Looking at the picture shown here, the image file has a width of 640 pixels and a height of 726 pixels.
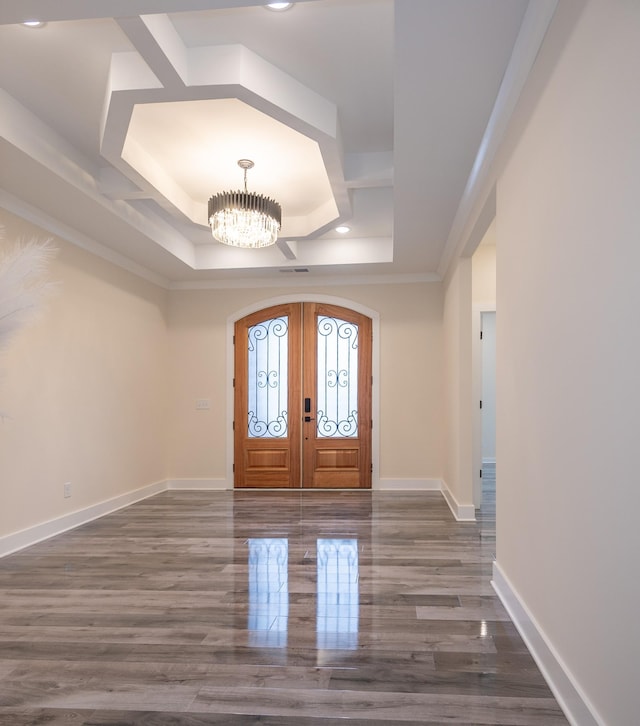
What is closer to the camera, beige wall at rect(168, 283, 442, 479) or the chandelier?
the chandelier

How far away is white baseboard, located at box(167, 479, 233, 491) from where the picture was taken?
7.22m

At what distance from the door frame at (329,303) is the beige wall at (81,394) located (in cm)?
87

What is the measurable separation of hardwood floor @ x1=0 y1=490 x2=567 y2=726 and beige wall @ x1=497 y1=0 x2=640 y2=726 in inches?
17.8

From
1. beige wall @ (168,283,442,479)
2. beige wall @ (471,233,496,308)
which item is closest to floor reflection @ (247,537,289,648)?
beige wall @ (168,283,442,479)

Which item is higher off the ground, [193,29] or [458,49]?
[193,29]

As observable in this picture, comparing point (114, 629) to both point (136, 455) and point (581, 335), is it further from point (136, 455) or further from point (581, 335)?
point (136, 455)

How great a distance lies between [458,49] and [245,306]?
511cm

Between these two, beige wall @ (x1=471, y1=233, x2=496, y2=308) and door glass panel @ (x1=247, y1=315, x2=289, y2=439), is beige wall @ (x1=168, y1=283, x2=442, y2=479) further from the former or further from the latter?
beige wall @ (x1=471, y1=233, x2=496, y2=308)

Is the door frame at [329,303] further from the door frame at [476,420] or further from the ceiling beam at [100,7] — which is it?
the ceiling beam at [100,7]

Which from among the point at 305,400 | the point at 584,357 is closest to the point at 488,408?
the point at 305,400

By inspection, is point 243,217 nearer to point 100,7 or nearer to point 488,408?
point 100,7

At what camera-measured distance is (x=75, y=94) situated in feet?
11.2

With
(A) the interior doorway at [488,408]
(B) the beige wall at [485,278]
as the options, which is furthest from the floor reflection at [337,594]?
(A) the interior doorway at [488,408]

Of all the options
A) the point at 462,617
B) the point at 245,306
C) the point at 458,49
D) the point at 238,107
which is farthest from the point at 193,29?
the point at 245,306
